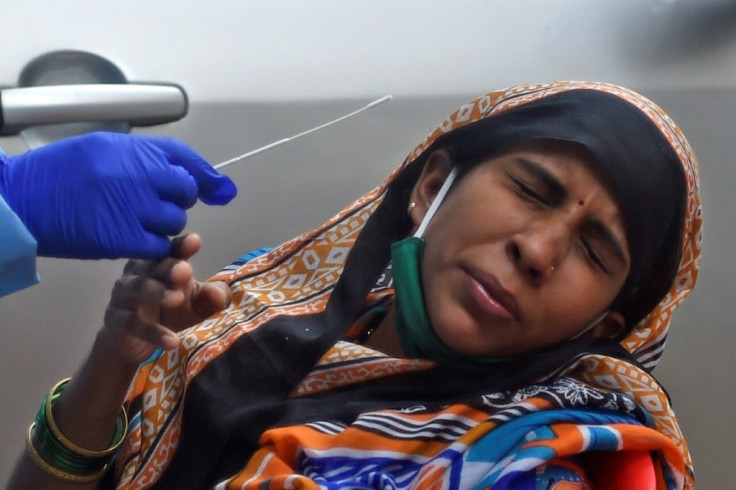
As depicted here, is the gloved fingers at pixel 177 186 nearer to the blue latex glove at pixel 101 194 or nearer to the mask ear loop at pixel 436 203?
the blue latex glove at pixel 101 194

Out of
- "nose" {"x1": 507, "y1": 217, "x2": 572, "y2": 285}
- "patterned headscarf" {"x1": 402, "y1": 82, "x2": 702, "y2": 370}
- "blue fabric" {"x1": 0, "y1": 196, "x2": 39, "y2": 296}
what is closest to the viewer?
"blue fabric" {"x1": 0, "y1": 196, "x2": 39, "y2": 296}

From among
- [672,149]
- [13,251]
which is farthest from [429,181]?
[13,251]

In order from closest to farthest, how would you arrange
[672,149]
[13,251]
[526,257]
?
[13,251] → [526,257] → [672,149]

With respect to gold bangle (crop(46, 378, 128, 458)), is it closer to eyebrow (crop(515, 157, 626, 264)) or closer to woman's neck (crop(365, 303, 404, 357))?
woman's neck (crop(365, 303, 404, 357))

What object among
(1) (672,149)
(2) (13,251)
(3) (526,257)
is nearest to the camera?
(2) (13,251)

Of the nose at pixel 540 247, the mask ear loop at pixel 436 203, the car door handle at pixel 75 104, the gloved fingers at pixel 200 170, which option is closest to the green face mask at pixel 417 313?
the mask ear loop at pixel 436 203

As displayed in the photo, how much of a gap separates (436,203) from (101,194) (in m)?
0.42

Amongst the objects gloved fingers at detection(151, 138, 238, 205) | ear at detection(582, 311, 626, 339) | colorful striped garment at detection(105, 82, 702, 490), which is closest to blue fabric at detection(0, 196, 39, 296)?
gloved fingers at detection(151, 138, 238, 205)

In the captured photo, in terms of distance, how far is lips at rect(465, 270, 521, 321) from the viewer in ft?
2.72

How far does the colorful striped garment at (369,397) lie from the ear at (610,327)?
0.02 m

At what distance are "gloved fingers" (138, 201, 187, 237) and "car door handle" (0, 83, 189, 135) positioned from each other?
19 cm

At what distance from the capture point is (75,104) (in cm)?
85

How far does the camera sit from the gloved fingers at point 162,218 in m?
0.74

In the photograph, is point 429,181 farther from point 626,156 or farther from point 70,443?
point 70,443
